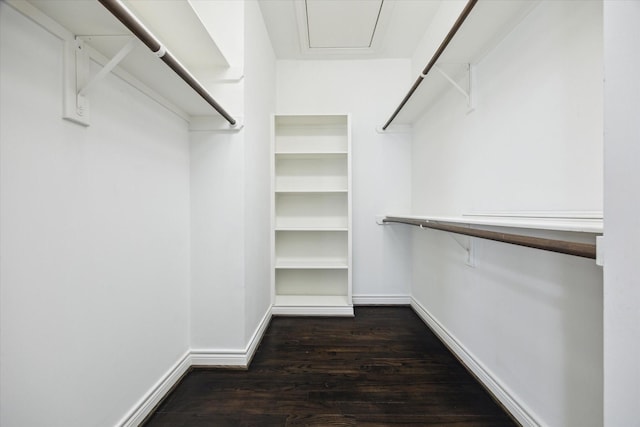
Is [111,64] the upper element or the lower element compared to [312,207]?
upper

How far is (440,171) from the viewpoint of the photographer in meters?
1.80

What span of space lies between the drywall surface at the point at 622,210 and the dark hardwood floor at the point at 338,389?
2.55 feet

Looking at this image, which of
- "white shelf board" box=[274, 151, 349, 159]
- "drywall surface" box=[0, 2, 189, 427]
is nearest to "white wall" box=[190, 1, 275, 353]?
"drywall surface" box=[0, 2, 189, 427]

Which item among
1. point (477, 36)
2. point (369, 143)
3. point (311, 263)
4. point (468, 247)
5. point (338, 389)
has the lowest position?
point (338, 389)

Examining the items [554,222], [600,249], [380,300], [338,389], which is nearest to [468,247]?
[554,222]

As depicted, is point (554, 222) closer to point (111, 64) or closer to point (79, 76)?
point (111, 64)

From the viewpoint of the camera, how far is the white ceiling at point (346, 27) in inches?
70.0

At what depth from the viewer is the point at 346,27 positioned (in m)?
1.96

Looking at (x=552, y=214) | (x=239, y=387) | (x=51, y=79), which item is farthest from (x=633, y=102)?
(x=239, y=387)

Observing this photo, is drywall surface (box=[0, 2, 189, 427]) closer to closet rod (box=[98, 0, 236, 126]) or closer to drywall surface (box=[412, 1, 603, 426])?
closet rod (box=[98, 0, 236, 126])

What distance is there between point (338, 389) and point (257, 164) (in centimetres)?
144

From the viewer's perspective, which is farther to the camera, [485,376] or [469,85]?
[469,85]

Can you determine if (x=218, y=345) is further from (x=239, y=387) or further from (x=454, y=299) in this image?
(x=454, y=299)

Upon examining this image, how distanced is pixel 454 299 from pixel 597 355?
0.84 m
